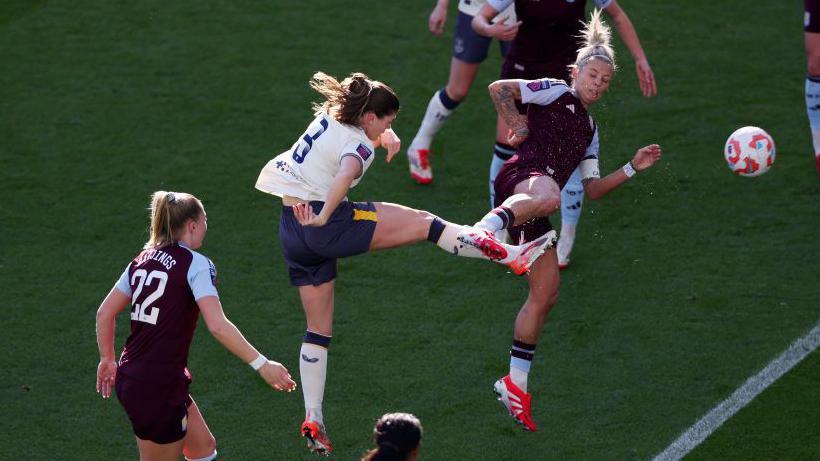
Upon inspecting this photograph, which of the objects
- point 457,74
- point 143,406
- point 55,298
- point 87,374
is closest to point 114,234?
point 55,298

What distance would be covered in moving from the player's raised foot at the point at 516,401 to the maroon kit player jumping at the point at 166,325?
1.67 m

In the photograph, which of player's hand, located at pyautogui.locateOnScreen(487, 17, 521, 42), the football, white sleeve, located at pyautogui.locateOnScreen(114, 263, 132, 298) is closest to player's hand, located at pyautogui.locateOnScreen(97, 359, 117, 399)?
white sleeve, located at pyautogui.locateOnScreen(114, 263, 132, 298)

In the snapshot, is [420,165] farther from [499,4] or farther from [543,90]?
[543,90]

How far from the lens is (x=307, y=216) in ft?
21.1

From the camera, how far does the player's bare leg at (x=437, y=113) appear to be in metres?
9.97

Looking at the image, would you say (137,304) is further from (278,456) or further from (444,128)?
(444,128)

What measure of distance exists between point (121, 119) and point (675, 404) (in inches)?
239

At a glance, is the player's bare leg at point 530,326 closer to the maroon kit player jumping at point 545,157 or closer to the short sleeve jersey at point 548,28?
the maroon kit player jumping at point 545,157

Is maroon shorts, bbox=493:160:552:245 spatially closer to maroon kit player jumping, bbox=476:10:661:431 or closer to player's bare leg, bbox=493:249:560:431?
maroon kit player jumping, bbox=476:10:661:431

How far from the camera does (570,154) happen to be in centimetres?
723

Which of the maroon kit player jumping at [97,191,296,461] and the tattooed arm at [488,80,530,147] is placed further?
the tattooed arm at [488,80,530,147]

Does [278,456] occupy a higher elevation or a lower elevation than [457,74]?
lower

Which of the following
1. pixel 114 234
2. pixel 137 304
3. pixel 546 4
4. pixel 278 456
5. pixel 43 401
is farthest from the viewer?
pixel 114 234

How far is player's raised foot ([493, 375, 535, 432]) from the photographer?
7.02 metres
